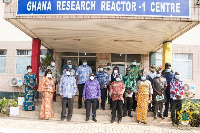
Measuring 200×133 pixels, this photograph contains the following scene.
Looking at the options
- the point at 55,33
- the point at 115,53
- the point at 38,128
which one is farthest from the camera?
the point at 115,53

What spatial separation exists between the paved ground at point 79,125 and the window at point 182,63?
5.77m

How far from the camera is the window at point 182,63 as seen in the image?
12523mm

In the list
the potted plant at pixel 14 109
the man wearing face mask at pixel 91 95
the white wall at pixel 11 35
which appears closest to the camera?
the man wearing face mask at pixel 91 95

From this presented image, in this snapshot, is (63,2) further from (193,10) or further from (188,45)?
(188,45)

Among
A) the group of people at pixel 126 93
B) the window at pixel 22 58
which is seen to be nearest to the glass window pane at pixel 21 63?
the window at pixel 22 58

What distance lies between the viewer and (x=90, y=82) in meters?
7.18

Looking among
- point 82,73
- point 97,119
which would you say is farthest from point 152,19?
point 97,119

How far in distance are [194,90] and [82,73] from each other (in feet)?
23.4

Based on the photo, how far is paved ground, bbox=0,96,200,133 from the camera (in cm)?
607

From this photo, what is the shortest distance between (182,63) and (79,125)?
824cm

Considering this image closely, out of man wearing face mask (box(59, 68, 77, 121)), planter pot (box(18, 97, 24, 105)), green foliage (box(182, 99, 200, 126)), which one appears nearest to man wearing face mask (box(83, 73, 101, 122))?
man wearing face mask (box(59, 68, 77, 121))

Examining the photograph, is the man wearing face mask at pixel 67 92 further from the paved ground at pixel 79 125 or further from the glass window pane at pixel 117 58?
the glass window pane at pixel 117 58

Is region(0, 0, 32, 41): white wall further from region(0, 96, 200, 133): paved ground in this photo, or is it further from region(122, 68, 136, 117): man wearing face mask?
region(122, 68, 136, 117): man wearing face mask

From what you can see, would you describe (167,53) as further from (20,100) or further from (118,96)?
(20,100)
